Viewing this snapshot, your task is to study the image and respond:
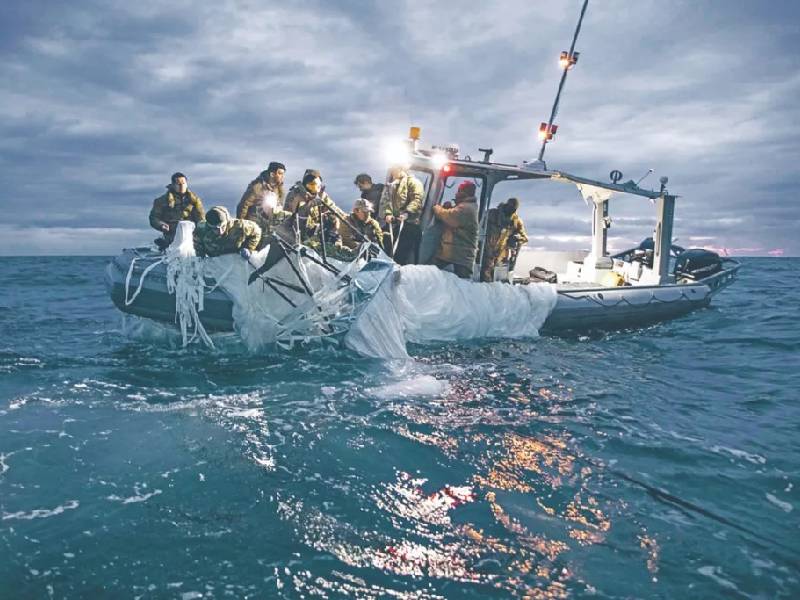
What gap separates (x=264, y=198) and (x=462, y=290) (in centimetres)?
331

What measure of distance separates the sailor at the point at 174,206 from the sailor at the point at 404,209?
306 centimetres

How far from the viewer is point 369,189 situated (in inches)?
343

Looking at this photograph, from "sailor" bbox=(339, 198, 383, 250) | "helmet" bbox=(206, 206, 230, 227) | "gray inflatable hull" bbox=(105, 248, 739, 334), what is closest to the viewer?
"helmet" bbox=(206, 206, 230, 227)

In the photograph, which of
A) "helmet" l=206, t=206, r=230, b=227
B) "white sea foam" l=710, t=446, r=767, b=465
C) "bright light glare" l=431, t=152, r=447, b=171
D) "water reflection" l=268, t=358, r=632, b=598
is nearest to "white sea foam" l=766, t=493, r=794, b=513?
"white sea foam" l=710, t=446, r=767, b=465

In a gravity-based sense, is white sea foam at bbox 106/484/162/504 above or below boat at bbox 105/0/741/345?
below

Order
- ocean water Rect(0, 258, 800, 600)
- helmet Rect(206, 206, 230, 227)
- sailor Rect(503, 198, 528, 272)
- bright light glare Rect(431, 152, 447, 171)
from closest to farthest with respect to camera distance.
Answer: ocean water Rect(0, 258, 800, 600)
helmet Rect(206, 206, 230, 227)
bright light glare Rect(431, 152, 447, 171)
sailor Rect(503, 198, 528, 272)

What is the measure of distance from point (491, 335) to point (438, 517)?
17.4 feet

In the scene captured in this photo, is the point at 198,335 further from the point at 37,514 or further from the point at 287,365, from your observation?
the point at 37,514

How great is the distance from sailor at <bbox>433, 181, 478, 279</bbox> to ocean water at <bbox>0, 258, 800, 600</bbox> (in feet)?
7.09

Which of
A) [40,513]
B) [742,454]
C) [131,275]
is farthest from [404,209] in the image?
A: [40,513]

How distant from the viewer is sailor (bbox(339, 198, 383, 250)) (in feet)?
25.0

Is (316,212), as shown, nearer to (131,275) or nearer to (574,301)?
(131,275)

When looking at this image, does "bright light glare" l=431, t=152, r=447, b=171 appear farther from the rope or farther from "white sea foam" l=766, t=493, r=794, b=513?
"white sea foam" l=766, t=493, r=794, b=513

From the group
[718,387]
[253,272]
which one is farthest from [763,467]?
[253,272]
